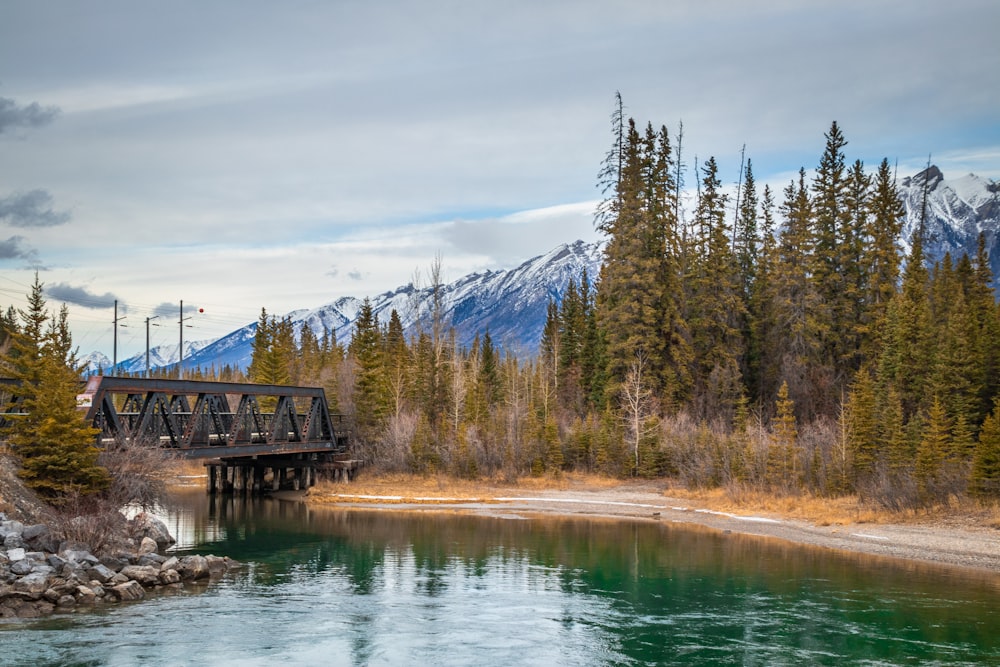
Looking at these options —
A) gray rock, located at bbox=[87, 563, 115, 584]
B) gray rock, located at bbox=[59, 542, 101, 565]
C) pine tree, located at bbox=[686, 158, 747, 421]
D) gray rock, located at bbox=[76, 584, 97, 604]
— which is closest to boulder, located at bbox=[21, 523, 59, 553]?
gray rock, located at bbox=[59, 542, 101, 565]

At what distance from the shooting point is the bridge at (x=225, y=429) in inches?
1572


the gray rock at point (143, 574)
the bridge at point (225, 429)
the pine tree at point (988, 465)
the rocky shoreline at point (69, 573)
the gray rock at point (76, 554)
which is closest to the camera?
the rocky shoreline at point (69, 573)

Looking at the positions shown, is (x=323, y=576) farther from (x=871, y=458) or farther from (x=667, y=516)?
(x=871, y=458)

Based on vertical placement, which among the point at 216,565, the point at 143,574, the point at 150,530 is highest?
the point at 150,530

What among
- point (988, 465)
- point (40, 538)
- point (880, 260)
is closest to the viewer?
point (40, 538)

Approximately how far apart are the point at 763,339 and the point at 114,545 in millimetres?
56936

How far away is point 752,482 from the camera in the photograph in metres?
51.7

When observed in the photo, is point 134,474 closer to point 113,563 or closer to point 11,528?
point 113,563

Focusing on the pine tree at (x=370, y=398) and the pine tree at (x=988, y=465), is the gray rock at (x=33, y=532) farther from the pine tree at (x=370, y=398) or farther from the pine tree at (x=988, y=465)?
the pine tree at (x=370, y=398)

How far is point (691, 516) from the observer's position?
4831cm

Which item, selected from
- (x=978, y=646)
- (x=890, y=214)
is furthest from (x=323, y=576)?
(x=890, y=214)

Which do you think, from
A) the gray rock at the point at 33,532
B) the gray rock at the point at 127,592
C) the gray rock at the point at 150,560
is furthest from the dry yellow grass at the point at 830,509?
the gray rock at the point at 33,532

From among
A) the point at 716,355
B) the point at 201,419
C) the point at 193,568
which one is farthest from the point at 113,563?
the point at 716,355

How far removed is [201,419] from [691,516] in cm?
2815
